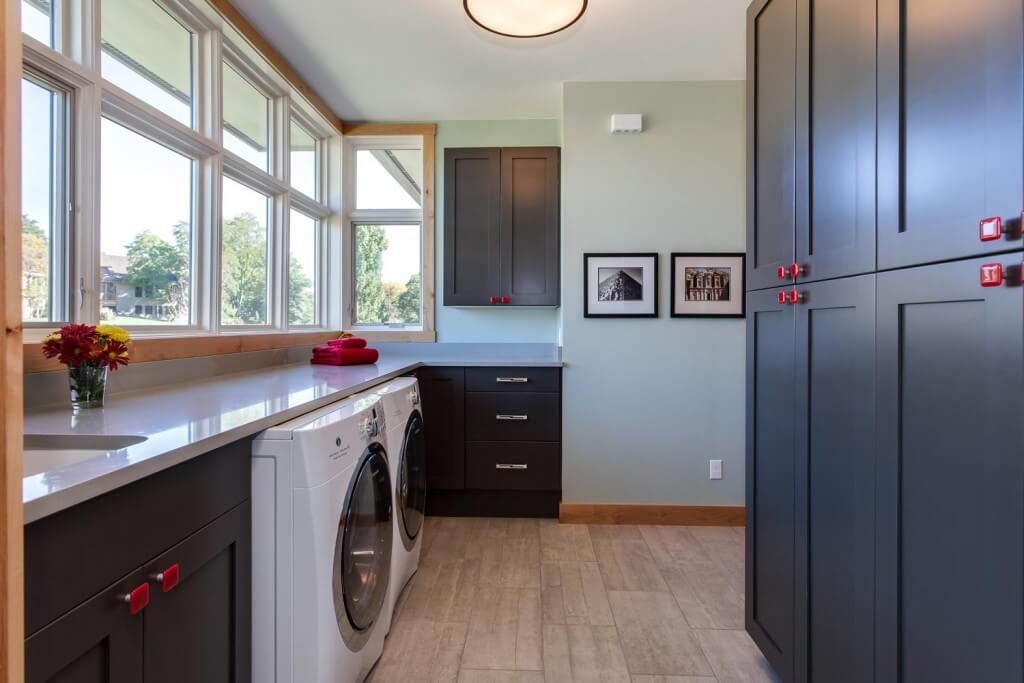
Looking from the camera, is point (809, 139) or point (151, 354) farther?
point (151, 354)

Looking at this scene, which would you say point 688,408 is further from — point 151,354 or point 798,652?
point 151,354

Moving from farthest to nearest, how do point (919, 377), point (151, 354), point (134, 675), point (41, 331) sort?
point (151, 354) → point (41, 331) → point (919, 377) → point (134, 675)

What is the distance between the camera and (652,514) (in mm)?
3111

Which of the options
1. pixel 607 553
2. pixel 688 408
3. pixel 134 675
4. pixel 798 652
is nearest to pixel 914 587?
pixel 798 652

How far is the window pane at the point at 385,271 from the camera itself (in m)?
3.95

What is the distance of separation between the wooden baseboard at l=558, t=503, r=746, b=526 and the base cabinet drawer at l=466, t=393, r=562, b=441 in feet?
1.51

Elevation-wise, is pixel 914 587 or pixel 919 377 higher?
pixel 919 377

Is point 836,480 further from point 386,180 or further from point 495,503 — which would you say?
point 386,180

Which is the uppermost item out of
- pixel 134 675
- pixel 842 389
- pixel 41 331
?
pixel 41 331

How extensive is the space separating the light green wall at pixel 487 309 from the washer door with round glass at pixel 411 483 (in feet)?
4.82

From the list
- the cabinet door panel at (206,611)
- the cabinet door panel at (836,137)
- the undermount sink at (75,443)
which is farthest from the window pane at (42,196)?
the cabinet door panel at (836,137)

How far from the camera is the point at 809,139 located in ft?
4.50

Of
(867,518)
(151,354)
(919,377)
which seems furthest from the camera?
(151,354)

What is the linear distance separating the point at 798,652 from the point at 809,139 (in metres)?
1.40
